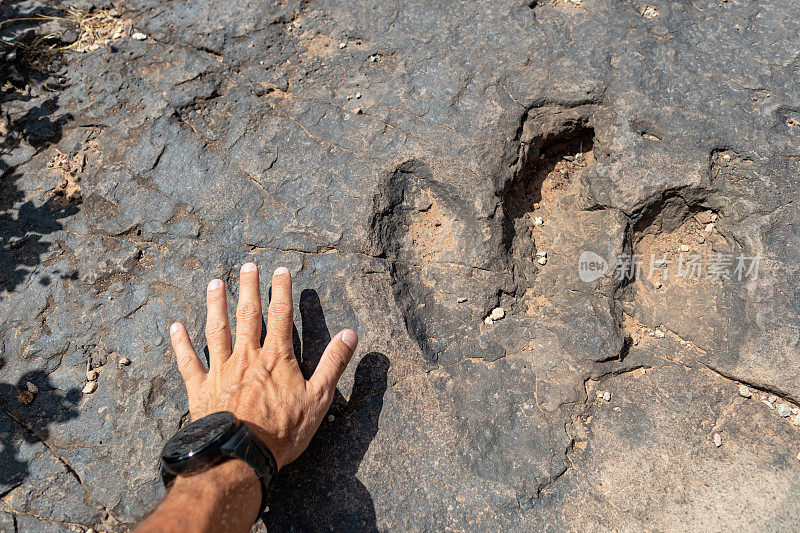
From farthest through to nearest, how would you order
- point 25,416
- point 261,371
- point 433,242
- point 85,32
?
1. point 85,32
2. point 433,242
3. point 25,416
4. point 261,371

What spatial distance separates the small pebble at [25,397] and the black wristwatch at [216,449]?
85 centimetres

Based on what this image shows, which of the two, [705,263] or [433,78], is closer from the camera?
[705,263]

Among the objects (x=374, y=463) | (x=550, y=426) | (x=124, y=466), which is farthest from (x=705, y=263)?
(x=124, y=466)

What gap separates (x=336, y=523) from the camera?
179 centimetres

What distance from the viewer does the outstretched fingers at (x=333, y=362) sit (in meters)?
1.86

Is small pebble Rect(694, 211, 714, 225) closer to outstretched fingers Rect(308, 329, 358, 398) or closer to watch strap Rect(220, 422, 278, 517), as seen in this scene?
outstretched fingers Rect(308, 329, 358, 398)

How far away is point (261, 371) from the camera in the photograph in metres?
1.86

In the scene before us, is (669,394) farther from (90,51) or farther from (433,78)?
(90,51)

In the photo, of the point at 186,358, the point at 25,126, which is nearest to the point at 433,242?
the point at 186,358

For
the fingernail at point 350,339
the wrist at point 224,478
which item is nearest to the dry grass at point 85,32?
the fingernail at point 350,339

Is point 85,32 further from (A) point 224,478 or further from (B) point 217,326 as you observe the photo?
(A) point 224,478

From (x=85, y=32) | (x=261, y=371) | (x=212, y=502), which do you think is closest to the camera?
(x=212, y=502)

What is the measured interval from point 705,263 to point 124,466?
2.40 meters

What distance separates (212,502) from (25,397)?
1094 millimetres
